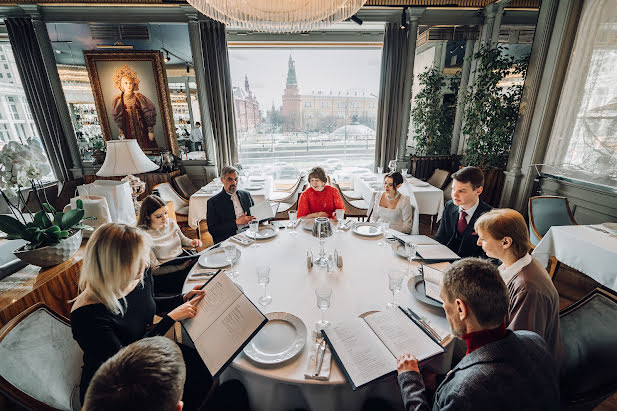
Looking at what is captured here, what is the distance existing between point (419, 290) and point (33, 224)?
2071mm

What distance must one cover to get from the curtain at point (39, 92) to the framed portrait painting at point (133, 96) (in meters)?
0.70

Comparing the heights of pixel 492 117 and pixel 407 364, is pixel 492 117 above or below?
above

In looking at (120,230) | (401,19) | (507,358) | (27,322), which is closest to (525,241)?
(507,358)

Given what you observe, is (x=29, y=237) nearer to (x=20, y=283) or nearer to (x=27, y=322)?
(x=20, y=283)

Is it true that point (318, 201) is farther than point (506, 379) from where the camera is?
Yes

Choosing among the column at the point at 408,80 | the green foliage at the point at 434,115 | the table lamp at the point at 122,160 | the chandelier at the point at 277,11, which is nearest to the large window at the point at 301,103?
the column at the point at 408,80

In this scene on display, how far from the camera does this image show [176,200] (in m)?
3.80

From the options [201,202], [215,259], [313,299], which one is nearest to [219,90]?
[201,202]

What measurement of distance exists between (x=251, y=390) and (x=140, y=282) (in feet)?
2.47

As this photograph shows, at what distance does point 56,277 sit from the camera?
142cm

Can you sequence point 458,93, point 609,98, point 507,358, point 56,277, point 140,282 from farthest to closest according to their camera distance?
point 458,93 < point 609,98 < point 56,277 < point 140,282 < point 507,358

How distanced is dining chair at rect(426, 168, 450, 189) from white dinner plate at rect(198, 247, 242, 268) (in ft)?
13.0

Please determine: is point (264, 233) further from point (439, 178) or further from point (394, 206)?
point (439, 178)

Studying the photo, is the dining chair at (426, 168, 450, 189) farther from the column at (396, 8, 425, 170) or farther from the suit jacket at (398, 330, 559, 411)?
the suit jacket at (398, 330, 559, 411)
